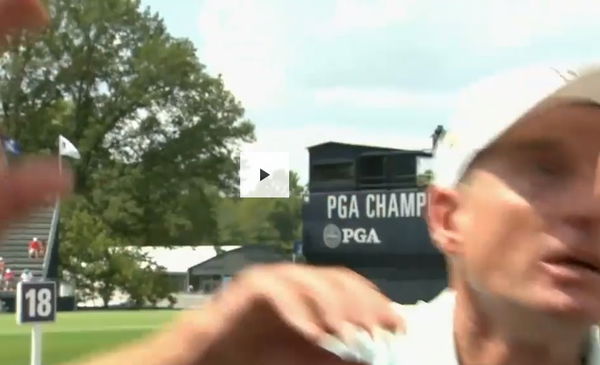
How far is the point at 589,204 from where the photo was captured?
4.24 ft

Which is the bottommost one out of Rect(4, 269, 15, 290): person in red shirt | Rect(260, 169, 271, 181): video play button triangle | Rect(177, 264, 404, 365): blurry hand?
Rect(4, 269, 15, 290): person in red shirt

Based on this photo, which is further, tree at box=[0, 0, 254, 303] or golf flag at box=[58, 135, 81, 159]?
tree at box=[0, 0, 254, 303]

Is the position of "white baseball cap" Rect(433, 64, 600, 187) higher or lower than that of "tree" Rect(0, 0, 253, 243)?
lower

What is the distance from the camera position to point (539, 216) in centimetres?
134

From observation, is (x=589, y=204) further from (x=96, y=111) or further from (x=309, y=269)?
(x=96, y=111)

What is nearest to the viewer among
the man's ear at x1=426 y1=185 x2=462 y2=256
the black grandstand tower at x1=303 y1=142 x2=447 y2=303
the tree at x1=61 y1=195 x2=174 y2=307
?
the man's ear at x1=426 y1=185 x2=462 y2=256

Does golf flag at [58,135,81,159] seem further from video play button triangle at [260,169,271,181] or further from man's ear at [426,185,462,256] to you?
video play button triangle at [260,169,271,181]

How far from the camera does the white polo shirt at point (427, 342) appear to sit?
132 cm

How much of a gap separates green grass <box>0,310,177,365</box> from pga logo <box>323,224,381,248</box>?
152 cm

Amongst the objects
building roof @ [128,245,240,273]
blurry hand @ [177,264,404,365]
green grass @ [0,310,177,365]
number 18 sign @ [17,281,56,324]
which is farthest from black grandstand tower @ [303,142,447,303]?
building roof @ [128,245,240,273]

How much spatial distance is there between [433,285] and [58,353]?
11.9 ft

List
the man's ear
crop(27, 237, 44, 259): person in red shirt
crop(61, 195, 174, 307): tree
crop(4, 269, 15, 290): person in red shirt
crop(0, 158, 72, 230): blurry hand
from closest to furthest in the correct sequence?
crop(0, 158, 72, 230): blurry hand
the man's ear
crop(4, 269, 15, 290): person in red shirt
crop(27, 237, 44, 259): person in red shirt
crop(61, 195, 174, 307): tree

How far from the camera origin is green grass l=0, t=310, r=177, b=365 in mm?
12618

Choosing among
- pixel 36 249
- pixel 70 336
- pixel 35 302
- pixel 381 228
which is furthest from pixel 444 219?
pixel 36 249
